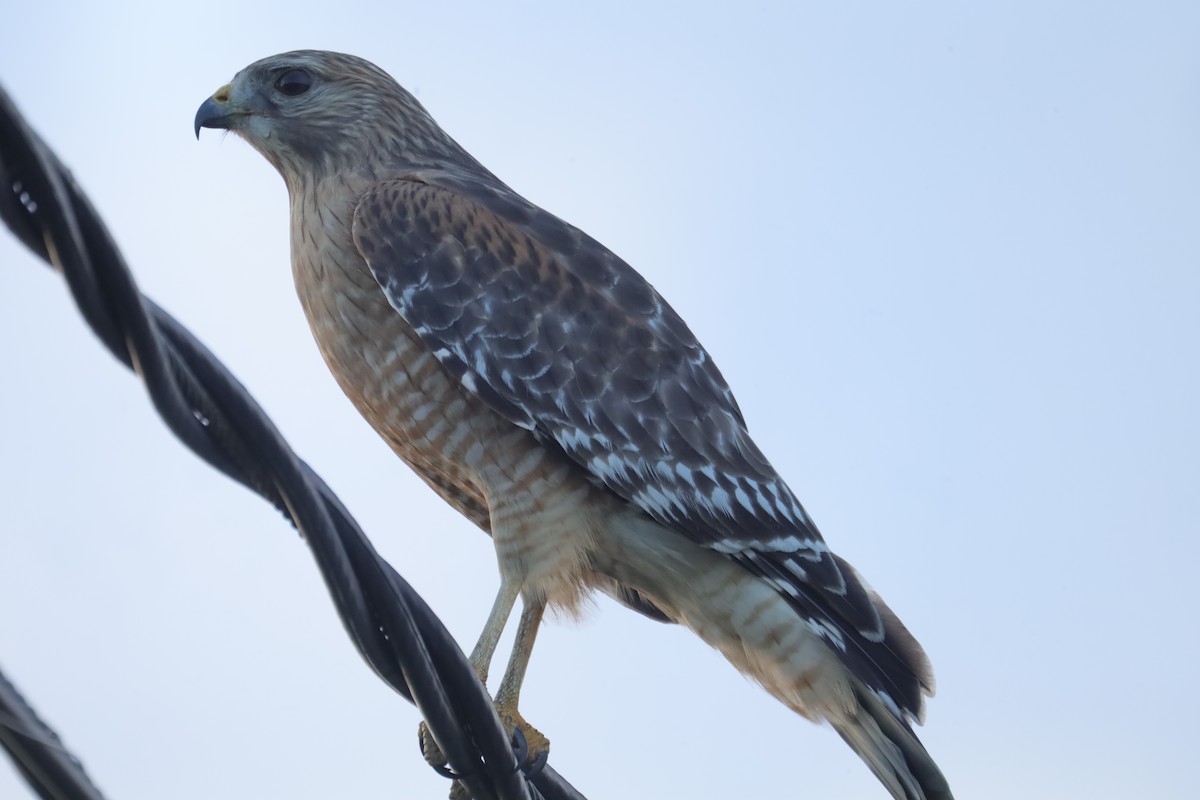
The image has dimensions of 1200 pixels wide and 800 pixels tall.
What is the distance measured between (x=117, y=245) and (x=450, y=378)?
8.53ft

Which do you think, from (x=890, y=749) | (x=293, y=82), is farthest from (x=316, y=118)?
(x=890, y=749)

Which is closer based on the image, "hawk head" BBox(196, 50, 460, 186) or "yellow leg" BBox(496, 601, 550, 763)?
"yellow leg" BBox(496, 601, 550, 763)

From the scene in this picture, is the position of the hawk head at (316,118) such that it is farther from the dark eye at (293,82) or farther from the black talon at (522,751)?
the black talon at (522,751)

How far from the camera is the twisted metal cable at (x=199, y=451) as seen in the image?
1.53 metres

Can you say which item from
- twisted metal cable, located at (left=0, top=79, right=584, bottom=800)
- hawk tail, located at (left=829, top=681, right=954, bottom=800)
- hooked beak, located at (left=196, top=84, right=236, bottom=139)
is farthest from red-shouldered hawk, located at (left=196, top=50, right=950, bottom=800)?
twisted metal cable, located at (left=0, top=79, right=584, bottom=800)

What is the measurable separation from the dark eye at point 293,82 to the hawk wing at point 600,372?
63 centimetres

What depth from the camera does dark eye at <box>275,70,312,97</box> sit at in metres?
4.91

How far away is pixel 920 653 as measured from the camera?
4.05 meters

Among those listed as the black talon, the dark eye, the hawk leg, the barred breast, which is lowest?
the black talon

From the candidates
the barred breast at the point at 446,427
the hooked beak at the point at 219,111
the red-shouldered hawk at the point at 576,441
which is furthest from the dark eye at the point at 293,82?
the barred breast at the point at 446,427

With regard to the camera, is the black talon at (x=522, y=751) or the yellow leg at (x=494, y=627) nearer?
the black talon at (x=522, y=751)

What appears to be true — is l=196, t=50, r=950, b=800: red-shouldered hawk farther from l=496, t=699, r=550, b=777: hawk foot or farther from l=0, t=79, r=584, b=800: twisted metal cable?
l=0, t=79, r=584, b=800: twisted metal cable

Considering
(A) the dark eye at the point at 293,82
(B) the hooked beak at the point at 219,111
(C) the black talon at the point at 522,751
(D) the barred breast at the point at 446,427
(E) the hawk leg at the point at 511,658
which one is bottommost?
(C) the black talon at the point at 522,751

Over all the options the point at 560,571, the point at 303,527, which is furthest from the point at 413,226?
the point at 303,527
